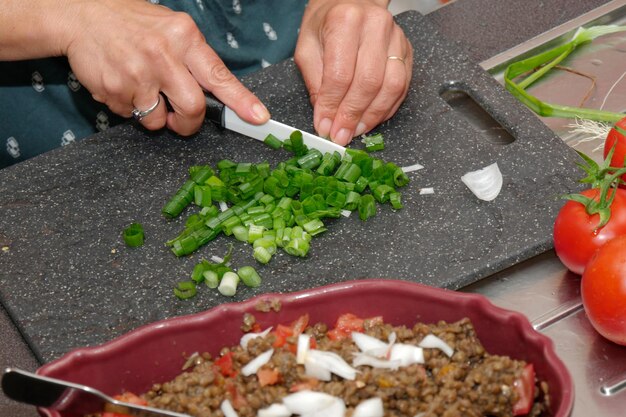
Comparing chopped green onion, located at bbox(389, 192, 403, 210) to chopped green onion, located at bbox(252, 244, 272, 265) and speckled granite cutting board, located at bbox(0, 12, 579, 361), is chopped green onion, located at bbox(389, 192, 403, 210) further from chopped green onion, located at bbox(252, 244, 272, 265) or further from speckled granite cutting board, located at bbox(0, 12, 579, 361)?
chopped green onion, located at bbox(252, 244, 272, 265)

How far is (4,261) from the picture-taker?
1.68 metres

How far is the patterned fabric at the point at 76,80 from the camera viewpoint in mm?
2027

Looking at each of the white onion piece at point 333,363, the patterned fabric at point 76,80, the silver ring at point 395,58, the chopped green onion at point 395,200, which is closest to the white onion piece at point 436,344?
the white onion piece at point 333,363

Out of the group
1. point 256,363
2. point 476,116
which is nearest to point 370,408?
point 256,363

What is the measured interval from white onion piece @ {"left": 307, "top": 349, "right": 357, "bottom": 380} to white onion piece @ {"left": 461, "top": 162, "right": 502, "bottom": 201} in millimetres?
564

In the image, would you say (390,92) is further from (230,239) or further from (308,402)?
(308,402)

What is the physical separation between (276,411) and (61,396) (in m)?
0.27

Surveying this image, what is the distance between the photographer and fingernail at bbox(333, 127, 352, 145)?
72.6 inches

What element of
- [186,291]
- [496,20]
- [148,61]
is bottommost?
[186,291]

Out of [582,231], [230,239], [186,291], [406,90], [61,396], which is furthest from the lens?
[406,90]

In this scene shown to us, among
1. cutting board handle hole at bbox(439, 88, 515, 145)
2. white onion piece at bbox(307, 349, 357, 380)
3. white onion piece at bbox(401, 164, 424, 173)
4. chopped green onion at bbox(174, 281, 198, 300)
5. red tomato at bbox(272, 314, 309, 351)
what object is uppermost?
white onion piece at bbox(307, 349, 357, 380)

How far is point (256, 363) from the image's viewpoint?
1.26 m

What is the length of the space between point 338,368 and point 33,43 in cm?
95

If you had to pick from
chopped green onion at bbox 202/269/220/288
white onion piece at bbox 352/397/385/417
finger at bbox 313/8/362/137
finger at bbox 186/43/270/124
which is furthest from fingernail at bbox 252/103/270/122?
white onion piece at bbox 352/397/385/417
